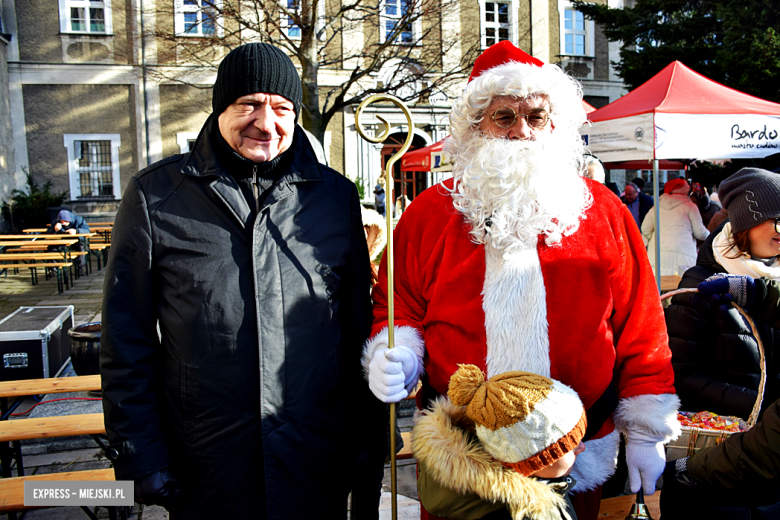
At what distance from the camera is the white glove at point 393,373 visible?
1603 mm

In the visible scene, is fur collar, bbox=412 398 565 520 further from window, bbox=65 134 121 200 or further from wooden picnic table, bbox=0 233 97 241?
window, bbox=65 134 121 200

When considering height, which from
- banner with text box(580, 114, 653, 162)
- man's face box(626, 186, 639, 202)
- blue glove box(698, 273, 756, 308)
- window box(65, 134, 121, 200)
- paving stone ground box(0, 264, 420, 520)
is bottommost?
paving stone ground box(0, 264, 420, 520)

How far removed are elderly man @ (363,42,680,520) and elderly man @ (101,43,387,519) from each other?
0.89ft


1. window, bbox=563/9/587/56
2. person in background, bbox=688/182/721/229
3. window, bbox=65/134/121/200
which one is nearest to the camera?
person in background, bbox=688/182/721/229

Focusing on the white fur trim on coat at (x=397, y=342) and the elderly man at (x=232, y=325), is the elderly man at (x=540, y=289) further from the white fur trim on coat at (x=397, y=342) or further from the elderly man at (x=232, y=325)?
the elderly man at (x=232, y=325)

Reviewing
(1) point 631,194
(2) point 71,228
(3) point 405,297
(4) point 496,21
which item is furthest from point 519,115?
(4) point 496,21

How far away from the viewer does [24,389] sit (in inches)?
125

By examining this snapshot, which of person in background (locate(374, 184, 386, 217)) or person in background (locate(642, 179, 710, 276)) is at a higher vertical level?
person in background (locate(374, 184, 386, 217))

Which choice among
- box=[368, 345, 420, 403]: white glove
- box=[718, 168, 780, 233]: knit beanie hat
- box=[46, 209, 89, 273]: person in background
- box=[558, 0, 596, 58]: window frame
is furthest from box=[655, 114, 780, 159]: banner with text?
box=[558, 0, 596, 58]: window frame

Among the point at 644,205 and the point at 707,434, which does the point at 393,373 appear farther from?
the point at 644,205

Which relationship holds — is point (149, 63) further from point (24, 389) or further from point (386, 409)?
point (386, 409)

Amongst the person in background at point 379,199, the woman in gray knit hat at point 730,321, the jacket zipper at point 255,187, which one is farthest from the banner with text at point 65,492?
the person in background at point 379,199

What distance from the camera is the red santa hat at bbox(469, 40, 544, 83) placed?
1.91 m

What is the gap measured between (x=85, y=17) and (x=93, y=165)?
13.6 feet
